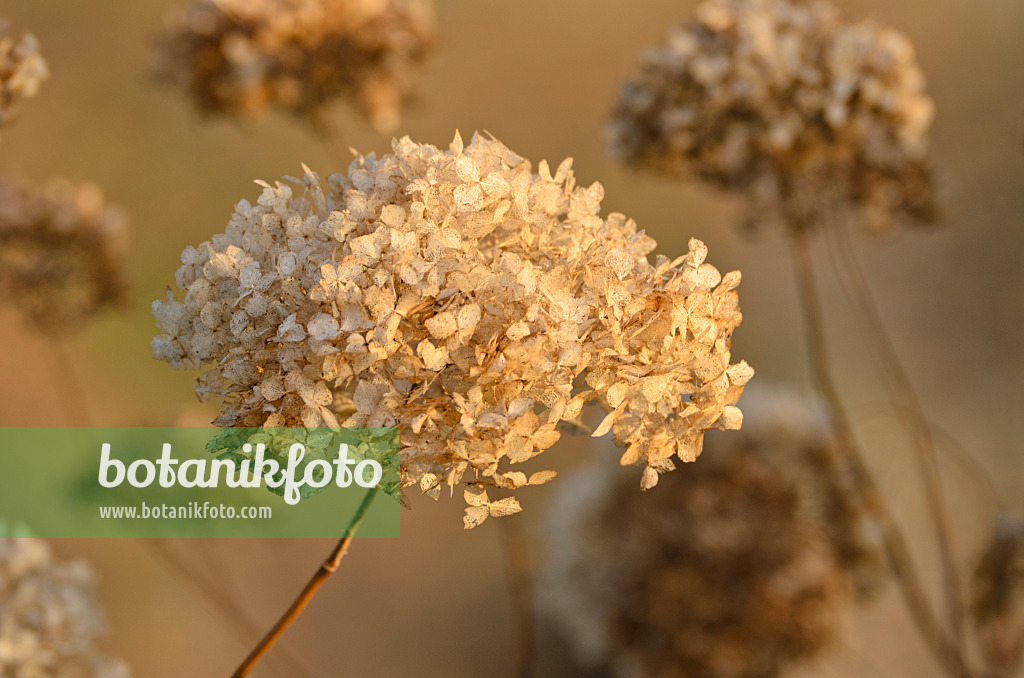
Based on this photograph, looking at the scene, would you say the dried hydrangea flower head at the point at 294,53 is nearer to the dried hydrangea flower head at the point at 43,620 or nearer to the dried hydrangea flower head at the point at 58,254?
the dried hydrangea flower head at the point at 58,254

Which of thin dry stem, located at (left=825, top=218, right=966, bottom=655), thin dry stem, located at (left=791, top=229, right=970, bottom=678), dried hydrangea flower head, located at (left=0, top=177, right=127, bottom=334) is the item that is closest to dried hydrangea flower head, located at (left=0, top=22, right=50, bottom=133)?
dried hydrangea flower head, located at (left=0, top=177, right=127, bottom=334)

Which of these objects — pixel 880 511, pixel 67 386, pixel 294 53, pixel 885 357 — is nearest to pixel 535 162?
pixel 294 53

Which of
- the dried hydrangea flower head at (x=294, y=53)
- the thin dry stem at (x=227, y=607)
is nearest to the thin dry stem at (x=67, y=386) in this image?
the thin dry stem at (x=227, y=607)

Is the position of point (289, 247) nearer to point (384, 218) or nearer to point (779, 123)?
point (384, 218)

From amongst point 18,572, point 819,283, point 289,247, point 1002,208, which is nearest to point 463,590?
point 18,572
